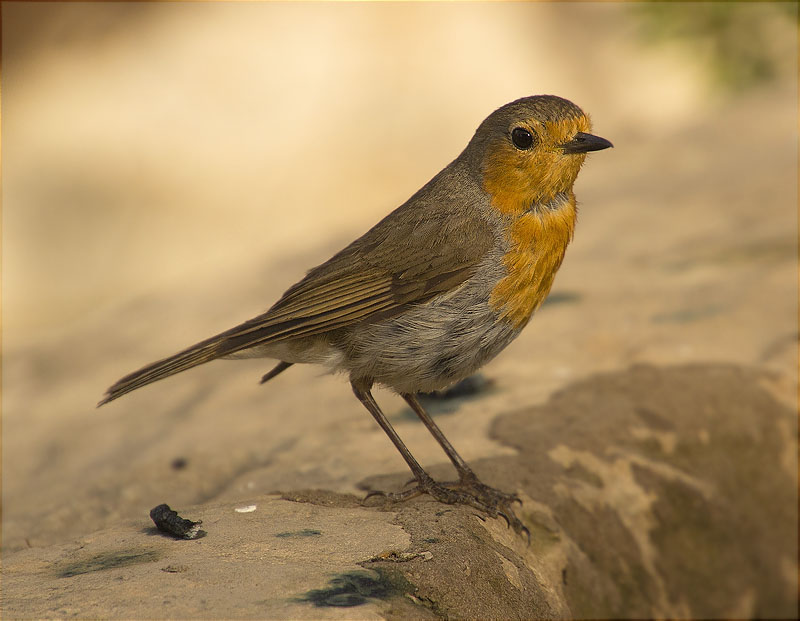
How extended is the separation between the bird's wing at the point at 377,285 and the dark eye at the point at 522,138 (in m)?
0.35

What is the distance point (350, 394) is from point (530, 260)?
2262 millimetres

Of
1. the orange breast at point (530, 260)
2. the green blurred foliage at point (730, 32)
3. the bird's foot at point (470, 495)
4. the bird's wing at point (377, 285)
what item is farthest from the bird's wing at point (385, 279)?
the green blurred foliage at point (730, 32)

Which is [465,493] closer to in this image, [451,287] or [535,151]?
[451,287]

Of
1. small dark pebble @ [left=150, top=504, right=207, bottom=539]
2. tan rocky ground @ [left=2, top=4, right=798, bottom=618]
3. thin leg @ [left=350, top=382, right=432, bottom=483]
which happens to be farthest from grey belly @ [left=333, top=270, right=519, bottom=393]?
small dark pebble @ [left=150, top=504, right=207, bottom=539]

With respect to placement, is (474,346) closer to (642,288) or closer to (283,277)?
(642,288)

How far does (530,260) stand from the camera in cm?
380

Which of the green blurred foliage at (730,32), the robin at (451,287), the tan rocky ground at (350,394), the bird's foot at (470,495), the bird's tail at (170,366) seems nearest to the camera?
the tan rocky ground at (350,394)

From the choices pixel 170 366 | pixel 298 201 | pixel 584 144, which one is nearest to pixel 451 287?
pixel 584 144

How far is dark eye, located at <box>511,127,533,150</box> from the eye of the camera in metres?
3.87

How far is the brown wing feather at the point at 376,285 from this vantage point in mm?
3867

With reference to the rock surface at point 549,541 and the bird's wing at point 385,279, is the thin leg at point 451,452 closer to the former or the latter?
the rock surface at point 549,541

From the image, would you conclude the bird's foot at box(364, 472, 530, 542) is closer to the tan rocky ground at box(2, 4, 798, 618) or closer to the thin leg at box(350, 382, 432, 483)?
the thin leg at box(350, 382, 432, 483)

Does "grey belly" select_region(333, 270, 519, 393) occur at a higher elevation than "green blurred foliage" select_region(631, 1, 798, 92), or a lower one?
higher

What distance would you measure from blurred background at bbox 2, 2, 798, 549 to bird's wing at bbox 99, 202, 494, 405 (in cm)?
73
